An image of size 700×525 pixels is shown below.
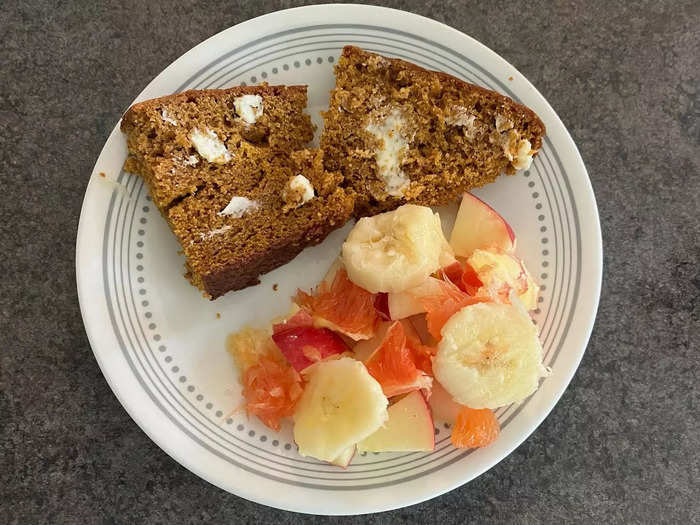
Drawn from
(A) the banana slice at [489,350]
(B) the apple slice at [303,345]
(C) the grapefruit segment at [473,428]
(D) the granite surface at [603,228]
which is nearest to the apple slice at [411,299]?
(A) the banana slice at [489,350]

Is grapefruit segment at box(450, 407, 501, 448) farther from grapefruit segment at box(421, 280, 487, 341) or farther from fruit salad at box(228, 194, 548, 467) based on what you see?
grapefruit segment at box(421, 280, 487, 341)

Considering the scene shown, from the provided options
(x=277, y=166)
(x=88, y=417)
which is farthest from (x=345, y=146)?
(x=88, y=417)


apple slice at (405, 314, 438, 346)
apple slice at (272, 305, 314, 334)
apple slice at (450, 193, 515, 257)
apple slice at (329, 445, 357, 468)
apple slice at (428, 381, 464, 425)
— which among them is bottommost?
apple slice at (329, 445, 357, 468)

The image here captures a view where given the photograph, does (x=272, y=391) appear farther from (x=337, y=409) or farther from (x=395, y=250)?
(x=395, y=250)

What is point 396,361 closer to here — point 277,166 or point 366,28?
point 277,166

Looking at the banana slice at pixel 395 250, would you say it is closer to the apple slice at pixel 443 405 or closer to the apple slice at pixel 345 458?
the apple slice at pixel 443 405

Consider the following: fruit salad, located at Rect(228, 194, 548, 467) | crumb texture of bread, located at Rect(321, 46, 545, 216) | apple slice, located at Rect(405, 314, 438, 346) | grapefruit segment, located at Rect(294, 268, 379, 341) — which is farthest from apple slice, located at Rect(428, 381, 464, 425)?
crumb texture of bread, located at Rect(321, 46, 545, 216)
